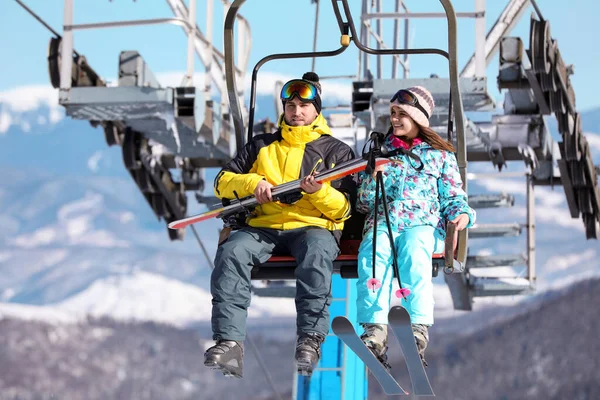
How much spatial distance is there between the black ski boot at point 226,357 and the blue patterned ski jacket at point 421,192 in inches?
30.9

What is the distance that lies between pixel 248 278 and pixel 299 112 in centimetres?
80

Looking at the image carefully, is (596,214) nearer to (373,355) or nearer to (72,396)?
(373,355)

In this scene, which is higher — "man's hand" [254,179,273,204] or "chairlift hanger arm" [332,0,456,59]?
"chairlift hanger arm" [332,0,456,59]

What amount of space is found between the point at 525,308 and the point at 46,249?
56.5m

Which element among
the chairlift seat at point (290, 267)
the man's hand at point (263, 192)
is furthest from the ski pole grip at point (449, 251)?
the man's hand at point (263, 192)

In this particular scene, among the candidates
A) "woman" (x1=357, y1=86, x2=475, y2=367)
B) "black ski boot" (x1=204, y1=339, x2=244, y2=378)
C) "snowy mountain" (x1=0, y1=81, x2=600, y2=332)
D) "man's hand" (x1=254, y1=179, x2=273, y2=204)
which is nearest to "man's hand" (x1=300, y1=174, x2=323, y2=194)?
"man's hand" (x1=254, y1=179, x2=273, y2=204)

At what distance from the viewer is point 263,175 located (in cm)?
535

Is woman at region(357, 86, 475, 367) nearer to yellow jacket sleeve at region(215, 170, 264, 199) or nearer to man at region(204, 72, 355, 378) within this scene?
man at region(204, 72, 355, 378)

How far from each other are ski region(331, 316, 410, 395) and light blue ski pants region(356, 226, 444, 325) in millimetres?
191

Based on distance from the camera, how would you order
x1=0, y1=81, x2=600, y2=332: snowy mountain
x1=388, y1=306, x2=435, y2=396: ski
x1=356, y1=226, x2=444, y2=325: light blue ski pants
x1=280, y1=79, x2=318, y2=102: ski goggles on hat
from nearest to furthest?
x1=388, y1=306, x2=435, y2=396: ski, x1=356, y1=226, x2=444, y2=325: light blue ski pants, x1=280, y1=79, x2=318, y2=102: ski goggles on hat, x1=0, y1=81, x2=600, y2=332: snowy mountain

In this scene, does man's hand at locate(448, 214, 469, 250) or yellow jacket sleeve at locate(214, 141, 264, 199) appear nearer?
man's hand at locate(448, 214, 469, 250)

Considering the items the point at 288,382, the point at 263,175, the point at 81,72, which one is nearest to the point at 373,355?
the point at 263,175

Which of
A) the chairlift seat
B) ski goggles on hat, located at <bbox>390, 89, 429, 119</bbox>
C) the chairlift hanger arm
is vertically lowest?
the chairlift seat

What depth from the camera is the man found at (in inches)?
196
